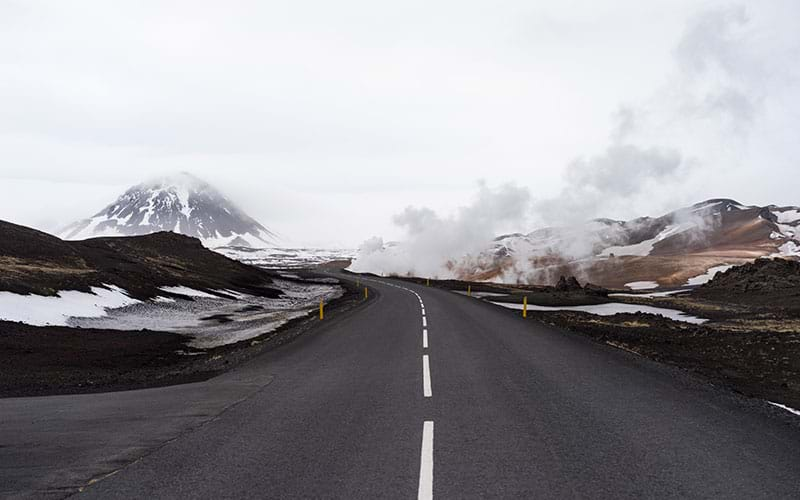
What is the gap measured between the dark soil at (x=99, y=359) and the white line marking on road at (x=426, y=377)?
4.69 meters

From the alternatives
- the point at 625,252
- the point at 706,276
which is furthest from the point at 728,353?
the point at 625,252

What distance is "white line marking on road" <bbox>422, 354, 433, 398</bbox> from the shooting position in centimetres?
912

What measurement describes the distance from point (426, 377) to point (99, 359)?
12112 mm

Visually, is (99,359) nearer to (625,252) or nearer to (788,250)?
(625,252)

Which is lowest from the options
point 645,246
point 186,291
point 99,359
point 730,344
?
point 99,359

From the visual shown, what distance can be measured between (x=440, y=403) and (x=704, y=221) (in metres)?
155

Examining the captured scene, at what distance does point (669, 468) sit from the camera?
559cm

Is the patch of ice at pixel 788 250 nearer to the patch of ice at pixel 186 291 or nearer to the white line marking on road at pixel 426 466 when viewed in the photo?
the patch of ice at pixel 186 291

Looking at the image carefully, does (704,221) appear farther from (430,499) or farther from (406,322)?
(430,499)

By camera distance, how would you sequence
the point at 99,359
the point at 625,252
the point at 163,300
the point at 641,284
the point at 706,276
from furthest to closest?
the point at 625,252
the point at 641,284
the point at 706,276
the point at 163,300
the point at 99,359

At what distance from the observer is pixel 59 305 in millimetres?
25859

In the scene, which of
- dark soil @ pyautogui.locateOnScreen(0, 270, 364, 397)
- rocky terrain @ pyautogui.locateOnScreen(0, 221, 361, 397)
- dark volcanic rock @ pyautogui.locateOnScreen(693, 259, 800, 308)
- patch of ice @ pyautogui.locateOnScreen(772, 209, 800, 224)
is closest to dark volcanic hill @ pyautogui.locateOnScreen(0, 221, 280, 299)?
rocky terrain @ pyautogui.locateOnScreen(0, 221, 361, 397)

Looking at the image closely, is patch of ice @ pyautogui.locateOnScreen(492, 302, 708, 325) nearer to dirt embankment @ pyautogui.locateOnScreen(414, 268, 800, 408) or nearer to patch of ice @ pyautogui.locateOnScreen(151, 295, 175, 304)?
dirt embankment @ pyautogui.locateOnScreen(414, 268, 800, 408)

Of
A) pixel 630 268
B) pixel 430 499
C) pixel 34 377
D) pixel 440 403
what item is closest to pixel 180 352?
pixel 34 377
